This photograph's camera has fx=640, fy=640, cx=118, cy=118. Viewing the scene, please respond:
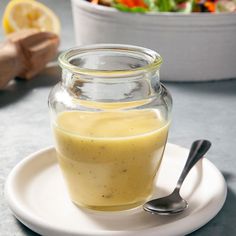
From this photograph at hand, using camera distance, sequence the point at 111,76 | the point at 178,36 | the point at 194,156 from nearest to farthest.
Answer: the point at 111,76
the point at 194,156
the point at 178,36

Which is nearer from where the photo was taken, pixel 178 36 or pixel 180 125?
pixel 180 125

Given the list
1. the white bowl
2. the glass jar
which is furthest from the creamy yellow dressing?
the white bowl

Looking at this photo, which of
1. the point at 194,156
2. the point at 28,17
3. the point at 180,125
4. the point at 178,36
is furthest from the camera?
the point at 28,17

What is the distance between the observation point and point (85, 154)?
2.10 ft

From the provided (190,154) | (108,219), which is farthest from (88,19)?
(108,219)

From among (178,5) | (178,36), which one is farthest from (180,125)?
(178,5)

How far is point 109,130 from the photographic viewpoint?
2.08ft

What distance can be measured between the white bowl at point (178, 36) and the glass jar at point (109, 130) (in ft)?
1.45

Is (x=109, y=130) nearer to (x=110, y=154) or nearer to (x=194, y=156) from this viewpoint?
(x=110, y=154)

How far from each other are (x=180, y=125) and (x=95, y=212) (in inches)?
13.8

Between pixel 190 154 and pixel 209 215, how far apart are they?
0.44 feet

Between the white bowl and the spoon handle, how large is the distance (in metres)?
0.38

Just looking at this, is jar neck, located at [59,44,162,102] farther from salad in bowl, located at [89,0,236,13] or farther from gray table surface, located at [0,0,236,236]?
salad in bowl, located at [89,0,236,13]

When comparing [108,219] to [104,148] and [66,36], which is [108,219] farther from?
[66,36]
